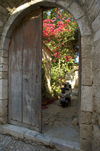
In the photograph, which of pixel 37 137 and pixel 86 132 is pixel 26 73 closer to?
pixel 37 137

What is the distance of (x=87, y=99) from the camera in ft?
5.10

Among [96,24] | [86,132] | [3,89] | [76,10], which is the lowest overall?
[86,132]

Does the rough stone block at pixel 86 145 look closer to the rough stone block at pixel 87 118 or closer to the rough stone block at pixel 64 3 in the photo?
the rough stone block at pixel 87 118

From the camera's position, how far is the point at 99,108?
54.7 inches

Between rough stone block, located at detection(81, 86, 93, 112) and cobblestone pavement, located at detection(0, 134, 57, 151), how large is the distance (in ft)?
3.29

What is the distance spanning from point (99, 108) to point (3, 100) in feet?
6.60

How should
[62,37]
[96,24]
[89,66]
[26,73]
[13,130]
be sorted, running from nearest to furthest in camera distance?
[96,24] < [89,66] < [13,130] < [26,73] < [62,37]

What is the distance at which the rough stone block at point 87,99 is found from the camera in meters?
1.54

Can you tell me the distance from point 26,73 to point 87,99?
1.36m

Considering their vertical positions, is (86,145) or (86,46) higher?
(86,46)

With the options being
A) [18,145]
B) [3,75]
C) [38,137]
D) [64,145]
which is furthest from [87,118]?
[3,75]

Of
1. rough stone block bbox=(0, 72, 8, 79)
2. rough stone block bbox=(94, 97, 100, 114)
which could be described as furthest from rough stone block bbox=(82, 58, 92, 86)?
rough stone block bbox=(0, 72, 8, 79)

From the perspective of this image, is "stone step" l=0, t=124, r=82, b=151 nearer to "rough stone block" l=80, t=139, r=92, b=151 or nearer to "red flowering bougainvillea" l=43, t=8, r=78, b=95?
"rough stone block" l=80, t=139, r=92, b=151

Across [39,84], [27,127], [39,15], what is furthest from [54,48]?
[27,127]
